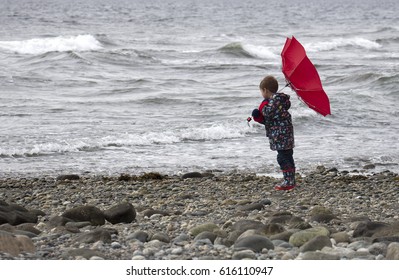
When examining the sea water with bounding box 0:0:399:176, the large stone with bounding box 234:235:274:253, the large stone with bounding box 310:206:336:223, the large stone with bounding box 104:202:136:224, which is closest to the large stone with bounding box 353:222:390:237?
the large stone with bounding box 310:206:336:223

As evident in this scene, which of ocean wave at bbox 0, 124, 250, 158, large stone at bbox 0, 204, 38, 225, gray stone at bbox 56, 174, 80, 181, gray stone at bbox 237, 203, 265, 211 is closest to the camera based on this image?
large stone at bbox 0, 204, 38, 225

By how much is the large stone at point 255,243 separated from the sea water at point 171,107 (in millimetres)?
6336

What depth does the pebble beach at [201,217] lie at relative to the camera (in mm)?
5805

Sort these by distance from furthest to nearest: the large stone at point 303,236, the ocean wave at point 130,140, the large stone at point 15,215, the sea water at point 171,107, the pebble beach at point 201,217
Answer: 1. the ocean wave at point 130,140
2. the sea water at point 171,107
3. the large stone at point 15,215
4. the large stone at point 303,236
5. the pebble beach at point 201,217

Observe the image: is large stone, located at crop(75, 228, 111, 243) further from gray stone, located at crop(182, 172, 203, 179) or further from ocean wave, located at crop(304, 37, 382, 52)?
ocean wave, located at crop(304, 37, 382, 52)

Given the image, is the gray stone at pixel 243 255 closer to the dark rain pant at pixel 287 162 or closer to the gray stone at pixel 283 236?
the gray stone at pixel 283 236

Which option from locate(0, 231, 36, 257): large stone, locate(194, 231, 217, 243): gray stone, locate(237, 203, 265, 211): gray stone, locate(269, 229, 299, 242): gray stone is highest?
locate(0, 231, 36, 257): large stone

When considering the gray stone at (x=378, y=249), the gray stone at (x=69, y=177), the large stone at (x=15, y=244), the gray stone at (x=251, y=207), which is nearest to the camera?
the large stone at (x=15, y=244)

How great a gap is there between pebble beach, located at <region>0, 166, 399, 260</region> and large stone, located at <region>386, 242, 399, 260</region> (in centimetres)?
1

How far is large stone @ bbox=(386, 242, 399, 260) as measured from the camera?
5418mm

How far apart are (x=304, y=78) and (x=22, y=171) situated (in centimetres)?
518

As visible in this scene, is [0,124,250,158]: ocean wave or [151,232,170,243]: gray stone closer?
[151,232,170,243]: gray stone

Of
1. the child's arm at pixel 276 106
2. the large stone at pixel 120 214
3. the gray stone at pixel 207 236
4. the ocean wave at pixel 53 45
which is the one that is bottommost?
the large stone at pixel 120 214

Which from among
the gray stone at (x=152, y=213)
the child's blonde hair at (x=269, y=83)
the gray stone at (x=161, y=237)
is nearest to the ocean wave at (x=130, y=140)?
the child's blonde hair at (x=269, y=83)
